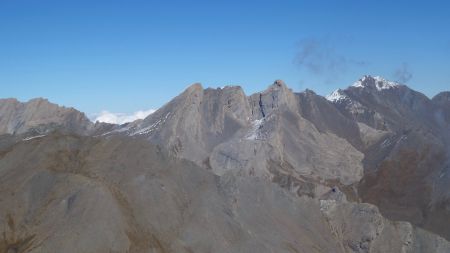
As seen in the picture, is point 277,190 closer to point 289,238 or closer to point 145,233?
point 289,238

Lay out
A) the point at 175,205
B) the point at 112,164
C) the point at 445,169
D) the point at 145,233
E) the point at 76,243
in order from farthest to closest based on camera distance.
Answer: the point at 445,169 → the point at 112,164 → the point at 175,205 → the point at 145,233 → the point at 76,243

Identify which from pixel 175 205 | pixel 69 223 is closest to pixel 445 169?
pixel 175 205

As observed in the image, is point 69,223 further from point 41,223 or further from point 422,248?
point 422,248

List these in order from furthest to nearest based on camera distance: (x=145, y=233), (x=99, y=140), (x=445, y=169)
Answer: (x=445, y=169) < (x=99, y=140) < (x=145, y=233)

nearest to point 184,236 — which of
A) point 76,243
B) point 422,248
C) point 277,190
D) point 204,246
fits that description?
point 204,246

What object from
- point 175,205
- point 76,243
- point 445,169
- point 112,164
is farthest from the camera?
point 445,169

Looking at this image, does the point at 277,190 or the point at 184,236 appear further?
the point at 277,190

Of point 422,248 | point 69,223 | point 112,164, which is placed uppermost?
point 112,164

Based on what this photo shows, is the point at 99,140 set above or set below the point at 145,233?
above

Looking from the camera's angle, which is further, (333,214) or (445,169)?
(445,169)
